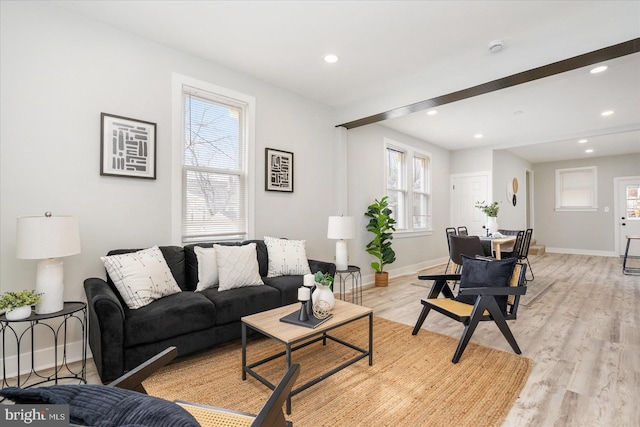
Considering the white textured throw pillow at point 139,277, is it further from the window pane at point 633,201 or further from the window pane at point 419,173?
the window pane at point 633,201

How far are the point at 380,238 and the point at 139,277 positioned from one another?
3574 millimetres

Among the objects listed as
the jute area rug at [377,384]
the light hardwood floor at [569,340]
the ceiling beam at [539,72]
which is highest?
the ceiling beam at [539,72]

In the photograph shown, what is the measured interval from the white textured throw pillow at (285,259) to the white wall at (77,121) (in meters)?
1.08

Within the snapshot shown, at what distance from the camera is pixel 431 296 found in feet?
9.91

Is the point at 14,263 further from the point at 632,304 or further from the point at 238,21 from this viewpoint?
the point at 632,304

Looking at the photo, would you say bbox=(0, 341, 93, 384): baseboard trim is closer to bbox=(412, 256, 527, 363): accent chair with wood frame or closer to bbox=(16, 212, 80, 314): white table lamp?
bbox=(16, 212, 80, 314): white table lamp

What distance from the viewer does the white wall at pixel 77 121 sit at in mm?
2248

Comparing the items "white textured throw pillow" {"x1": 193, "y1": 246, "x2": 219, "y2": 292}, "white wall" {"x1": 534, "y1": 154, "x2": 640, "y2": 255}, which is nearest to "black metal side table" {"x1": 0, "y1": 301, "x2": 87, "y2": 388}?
"white textured throw pillow" {"x1": 193, "y1": 246, "x2": 219, "y2": 292}

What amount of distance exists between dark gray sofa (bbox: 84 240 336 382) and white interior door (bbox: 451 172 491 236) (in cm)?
542

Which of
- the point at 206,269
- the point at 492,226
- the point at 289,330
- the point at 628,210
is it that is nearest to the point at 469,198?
the point at 492,226

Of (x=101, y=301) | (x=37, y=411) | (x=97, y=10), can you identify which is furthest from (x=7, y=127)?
(x=37, y=411)

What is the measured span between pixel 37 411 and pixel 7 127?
2.54m

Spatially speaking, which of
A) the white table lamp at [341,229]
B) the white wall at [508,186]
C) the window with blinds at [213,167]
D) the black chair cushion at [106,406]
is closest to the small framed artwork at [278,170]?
the window with blinds at [213,167]

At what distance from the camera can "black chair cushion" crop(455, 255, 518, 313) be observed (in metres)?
2.65
